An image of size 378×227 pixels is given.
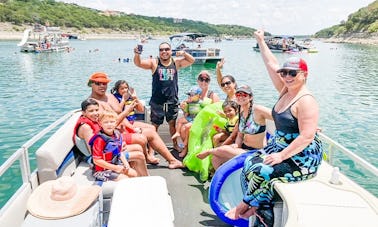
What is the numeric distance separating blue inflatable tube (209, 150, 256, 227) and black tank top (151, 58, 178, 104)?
2.06 m

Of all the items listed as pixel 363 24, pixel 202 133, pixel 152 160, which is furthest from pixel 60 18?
pixel 202 133

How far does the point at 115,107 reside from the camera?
4.65 metres

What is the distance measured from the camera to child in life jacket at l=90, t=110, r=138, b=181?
133 inches

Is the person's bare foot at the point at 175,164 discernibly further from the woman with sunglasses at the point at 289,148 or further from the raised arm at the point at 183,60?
the woman with sunglasses at the point at 289,148

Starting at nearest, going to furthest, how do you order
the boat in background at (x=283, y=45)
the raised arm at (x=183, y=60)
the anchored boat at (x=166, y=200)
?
the anchored boat at (x=166, y=200) < the raised arm at (x=183, y=60) < the boat in background at (x=283, y=45)

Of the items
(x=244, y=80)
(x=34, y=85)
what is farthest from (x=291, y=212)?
(x=244, y=80)

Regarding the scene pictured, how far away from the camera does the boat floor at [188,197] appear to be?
3553 mm

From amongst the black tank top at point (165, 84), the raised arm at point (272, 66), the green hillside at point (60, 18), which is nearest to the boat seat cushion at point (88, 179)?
the black tank top at point (165, 84)

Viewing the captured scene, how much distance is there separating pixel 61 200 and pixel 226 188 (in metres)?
1.71

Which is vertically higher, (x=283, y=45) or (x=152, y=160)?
(x=152, y=160)

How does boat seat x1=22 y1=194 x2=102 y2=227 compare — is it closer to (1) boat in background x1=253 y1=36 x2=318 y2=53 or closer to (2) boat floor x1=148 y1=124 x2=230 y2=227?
(2) boat floor x1=148 y1=124 x2=230 y2=227

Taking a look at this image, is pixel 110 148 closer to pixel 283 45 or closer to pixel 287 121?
pixel 287 121

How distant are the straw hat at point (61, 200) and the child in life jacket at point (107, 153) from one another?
0.60 meters

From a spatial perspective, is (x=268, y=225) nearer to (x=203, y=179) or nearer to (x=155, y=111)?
(x=203, y=179)
